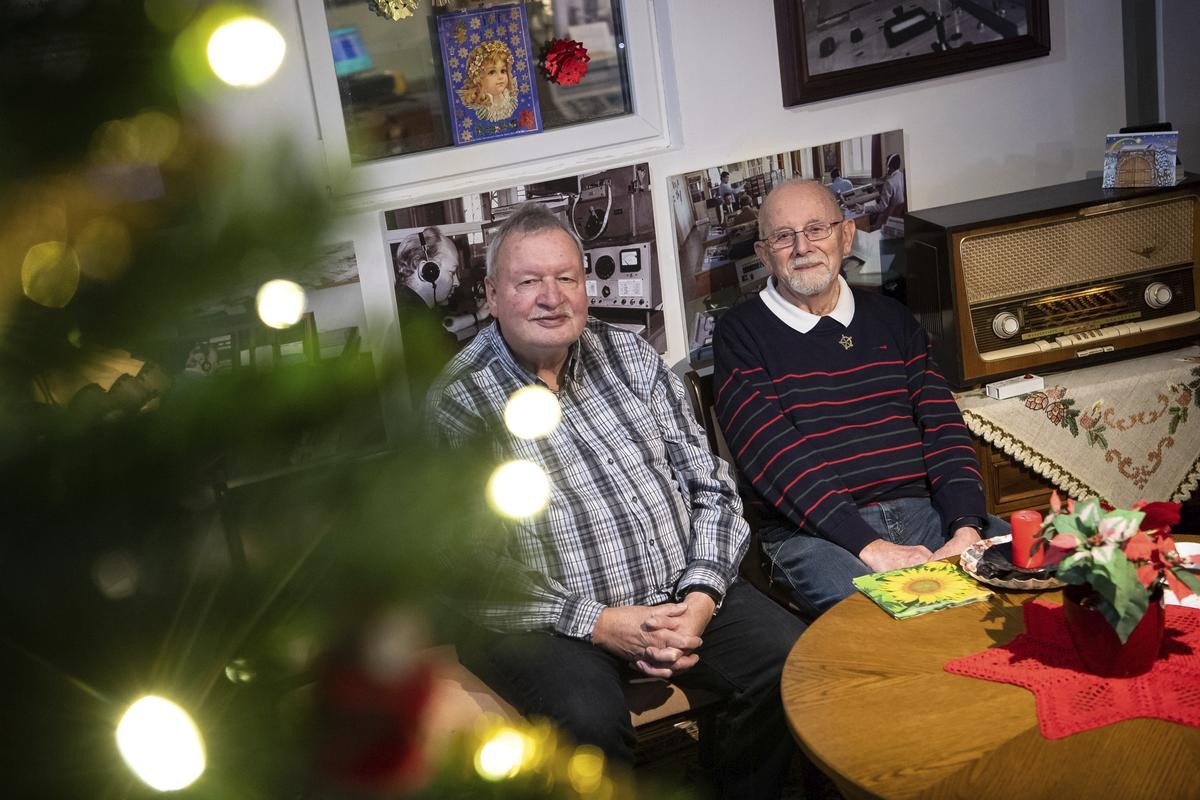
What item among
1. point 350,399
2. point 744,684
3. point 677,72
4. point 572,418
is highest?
point 677,72

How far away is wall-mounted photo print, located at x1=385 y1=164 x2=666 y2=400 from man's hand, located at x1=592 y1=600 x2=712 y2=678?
2.98ft

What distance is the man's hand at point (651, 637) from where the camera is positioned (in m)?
1.97

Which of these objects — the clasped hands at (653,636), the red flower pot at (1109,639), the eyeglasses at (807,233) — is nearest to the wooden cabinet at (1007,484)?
the eyeglasses at (807,233)

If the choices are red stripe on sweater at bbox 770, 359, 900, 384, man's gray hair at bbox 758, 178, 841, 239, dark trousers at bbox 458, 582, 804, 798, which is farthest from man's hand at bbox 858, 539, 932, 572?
man's gray hair at bbox 758, 178, 841, 239

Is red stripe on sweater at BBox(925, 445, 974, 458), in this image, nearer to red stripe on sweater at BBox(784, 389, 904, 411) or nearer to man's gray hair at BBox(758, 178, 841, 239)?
red stripe on sweater at BBox(784, 389, 904, 411)

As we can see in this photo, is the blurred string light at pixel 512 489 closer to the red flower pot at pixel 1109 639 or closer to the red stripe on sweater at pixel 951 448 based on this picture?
the red flower pot at pixel 1109 639

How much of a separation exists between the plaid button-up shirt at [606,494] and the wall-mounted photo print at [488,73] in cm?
68

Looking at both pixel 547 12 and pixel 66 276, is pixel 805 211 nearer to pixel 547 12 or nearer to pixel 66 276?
pixel 547 12

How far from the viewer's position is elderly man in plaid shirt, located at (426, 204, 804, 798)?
1.98 m

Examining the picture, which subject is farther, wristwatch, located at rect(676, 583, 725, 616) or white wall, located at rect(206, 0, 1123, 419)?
white wall, located at rect(206, 0, 1123, 419)

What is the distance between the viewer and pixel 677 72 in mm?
2738

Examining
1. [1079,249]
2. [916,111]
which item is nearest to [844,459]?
[1079,249]

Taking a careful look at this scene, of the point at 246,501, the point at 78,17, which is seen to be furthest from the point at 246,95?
the point at 246,501

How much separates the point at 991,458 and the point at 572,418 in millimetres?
1129
